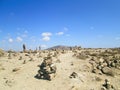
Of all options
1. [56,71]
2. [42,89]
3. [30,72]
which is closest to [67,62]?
[56,71]

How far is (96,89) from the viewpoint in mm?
13398

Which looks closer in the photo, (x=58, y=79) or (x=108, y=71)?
(x=58, y=79)

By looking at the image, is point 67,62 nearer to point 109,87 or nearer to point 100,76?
point 100,76

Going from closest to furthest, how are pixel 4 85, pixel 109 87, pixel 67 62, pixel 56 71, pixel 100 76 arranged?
pixel 109 87
pixel 4 85
pixel 100 76
pixel 56 71
pixel 67 62

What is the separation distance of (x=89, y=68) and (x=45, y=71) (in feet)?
18.7

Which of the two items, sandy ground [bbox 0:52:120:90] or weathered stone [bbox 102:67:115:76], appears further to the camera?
weathered stone [bbox 102:67:115:76]

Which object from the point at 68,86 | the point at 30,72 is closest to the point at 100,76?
the point at 68,86

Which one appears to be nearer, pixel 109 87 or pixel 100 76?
pixel 109 87

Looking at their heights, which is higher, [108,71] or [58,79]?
[108,71]

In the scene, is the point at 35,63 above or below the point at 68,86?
above

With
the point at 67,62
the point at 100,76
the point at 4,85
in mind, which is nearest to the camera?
the point at 4,85

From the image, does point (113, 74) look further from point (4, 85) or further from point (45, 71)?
point (4, 85)

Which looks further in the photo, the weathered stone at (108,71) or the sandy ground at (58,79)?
the weathered stone at (108,71)

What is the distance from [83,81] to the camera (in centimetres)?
1493
